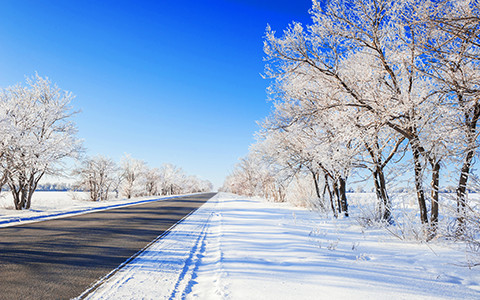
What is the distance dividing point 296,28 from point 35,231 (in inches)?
407

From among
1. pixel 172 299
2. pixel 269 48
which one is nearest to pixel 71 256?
pixel 172 299

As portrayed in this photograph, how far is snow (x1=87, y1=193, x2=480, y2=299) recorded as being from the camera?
3.69 meters

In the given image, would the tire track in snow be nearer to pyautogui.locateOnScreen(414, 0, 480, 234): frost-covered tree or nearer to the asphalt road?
the asphalt road

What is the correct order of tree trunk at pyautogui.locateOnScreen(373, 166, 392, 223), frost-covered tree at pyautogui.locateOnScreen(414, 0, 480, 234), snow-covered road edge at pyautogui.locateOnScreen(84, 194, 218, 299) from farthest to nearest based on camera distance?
tree trunk at pyautogui.locateOnScreen(373, 166, 392, 223) → frost-covered tree at pyautogui.locateOnScreen(414, 0, 480, 234) → snow-covered road edge at pyautogui.locateOnScreen(84, 194, 218, 299)

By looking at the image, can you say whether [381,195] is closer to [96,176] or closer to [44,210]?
[44,210]

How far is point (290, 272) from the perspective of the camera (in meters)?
4.59

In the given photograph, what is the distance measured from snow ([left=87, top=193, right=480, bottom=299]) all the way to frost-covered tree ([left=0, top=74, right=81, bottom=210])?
16737 mm

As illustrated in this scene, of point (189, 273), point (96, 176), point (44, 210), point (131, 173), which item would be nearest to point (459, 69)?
point (189, 273)

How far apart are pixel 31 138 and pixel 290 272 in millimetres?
21401

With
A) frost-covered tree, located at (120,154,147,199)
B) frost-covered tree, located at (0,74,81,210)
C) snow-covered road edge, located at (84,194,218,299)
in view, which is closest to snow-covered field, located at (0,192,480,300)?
snow-covered road edge, located at (84,194,218,299)

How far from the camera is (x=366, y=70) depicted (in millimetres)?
8414

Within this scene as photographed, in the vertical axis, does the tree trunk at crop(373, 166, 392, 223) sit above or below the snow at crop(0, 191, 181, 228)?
above

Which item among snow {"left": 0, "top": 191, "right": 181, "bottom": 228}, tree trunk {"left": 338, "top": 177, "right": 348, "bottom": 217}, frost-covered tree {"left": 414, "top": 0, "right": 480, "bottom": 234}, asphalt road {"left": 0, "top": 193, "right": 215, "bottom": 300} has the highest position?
frost-covered tree {"left": 414, "top": 0, "right": 480, "bottom": 234}

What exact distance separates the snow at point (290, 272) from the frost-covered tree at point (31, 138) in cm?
1674
